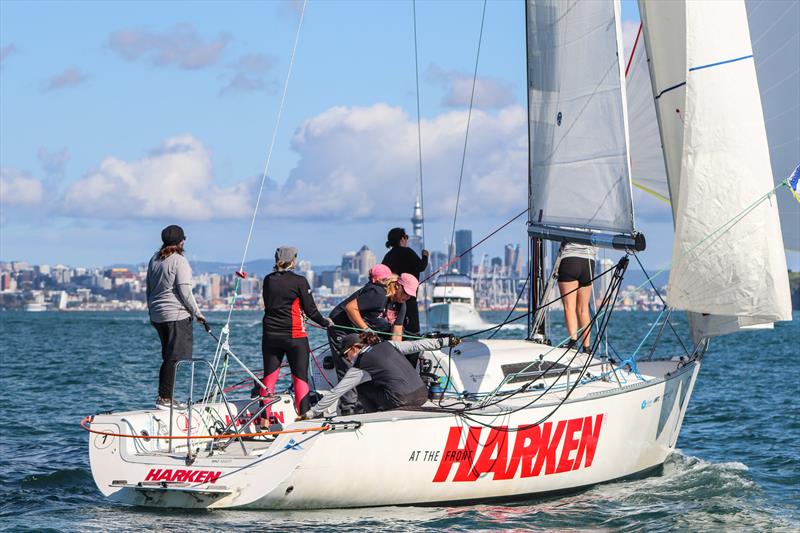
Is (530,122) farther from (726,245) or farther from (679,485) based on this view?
(679,485)

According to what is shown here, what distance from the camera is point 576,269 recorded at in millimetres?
11461

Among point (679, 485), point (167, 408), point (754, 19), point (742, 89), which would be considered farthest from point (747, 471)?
point (167, 408)

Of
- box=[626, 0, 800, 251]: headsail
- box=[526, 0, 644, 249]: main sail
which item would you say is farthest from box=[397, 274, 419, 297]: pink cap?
box=[626, 0, 800, 251]: headsail

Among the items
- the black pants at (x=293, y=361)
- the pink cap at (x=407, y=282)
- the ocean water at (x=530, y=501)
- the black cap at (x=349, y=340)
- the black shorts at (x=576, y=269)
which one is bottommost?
the ocean water at (x=530, y=501)

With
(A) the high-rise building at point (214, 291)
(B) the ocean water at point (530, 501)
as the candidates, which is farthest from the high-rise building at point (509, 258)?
(B) the ocean water at point (530, 501)

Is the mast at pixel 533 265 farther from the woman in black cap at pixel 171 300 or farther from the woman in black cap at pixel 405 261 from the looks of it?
the woman in black cap at pixel 171 300

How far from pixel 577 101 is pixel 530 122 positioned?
0.65 meters

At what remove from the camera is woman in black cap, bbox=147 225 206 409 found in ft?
30.9

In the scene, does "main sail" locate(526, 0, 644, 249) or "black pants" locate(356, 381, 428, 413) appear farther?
"main sail" locate(526, 0, 644, 249)

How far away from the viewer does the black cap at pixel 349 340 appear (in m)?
9.29

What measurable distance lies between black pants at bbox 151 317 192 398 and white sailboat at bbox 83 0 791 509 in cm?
30

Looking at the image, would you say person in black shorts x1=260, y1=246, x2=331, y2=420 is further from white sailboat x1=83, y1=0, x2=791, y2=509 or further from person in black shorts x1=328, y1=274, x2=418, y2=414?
white sailboat x1=83, y1=0, x2=791, y2=509

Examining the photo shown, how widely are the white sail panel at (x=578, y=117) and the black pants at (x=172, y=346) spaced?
12.3ft

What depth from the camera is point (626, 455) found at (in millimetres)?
10125
